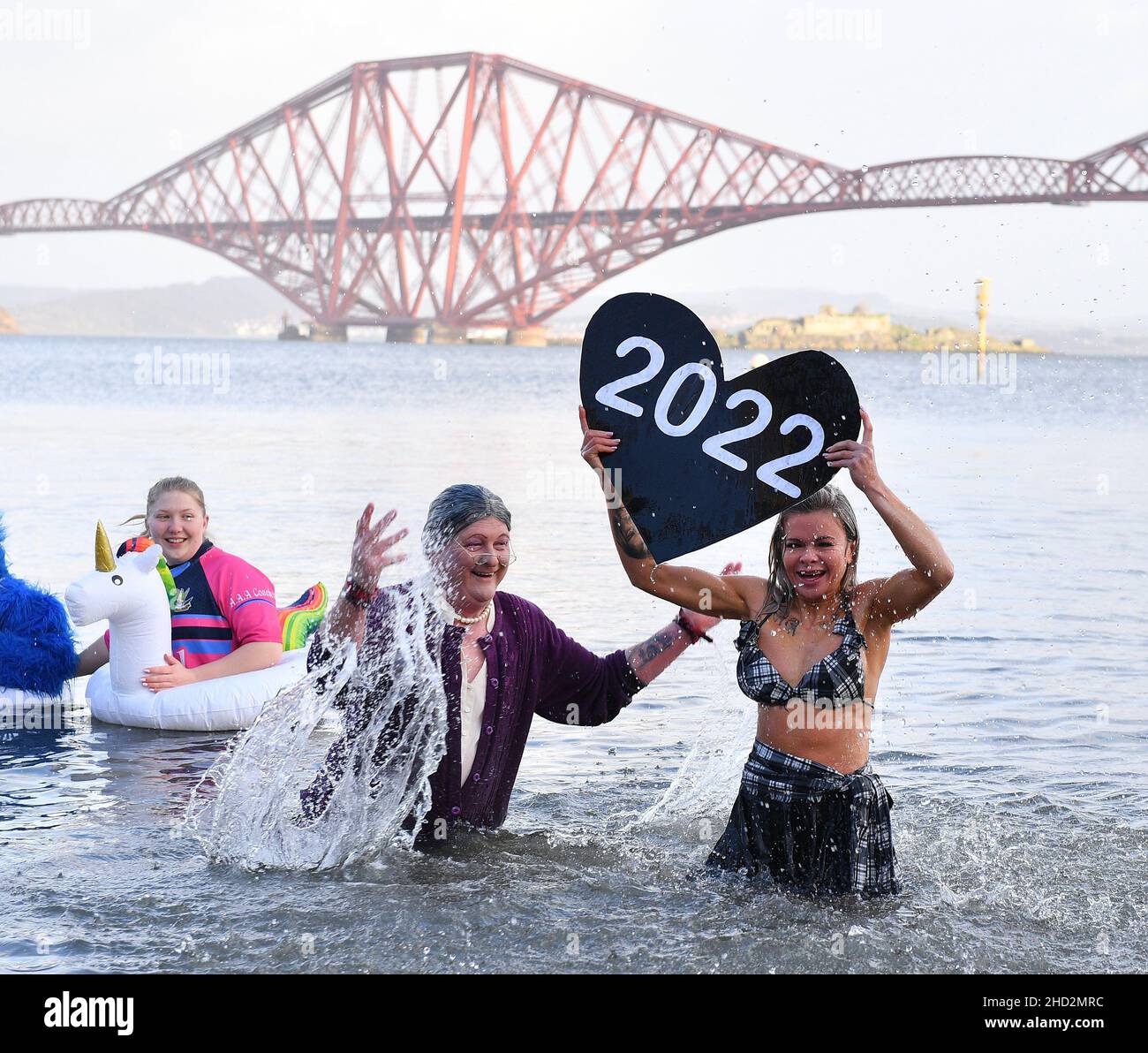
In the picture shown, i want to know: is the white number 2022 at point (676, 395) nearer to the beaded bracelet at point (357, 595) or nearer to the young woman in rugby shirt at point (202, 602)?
the beaded bracelet at point (357, 595)

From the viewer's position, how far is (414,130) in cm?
8050

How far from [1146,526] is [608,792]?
9.39 m

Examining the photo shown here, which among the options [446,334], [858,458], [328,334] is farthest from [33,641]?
[328,334]

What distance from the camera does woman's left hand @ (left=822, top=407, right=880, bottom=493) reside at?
385cm

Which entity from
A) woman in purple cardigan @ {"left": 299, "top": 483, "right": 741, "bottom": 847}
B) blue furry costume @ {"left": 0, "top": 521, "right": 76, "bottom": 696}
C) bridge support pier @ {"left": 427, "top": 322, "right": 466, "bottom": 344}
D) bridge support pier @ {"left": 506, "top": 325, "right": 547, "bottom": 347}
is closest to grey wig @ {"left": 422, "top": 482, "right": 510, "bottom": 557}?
woman in purple cardigan @ {"left": 299, "top": 483, "right": 741, "bottom": 847}

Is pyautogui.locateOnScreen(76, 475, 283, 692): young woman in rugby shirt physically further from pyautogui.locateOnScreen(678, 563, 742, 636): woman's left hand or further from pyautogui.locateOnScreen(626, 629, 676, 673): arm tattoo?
A: pyautogui.locateOnScreen(678, 563, 742, 636): woman's left hand

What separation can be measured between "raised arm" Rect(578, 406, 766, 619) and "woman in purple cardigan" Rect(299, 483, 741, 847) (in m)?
0.23

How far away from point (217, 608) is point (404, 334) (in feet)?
238

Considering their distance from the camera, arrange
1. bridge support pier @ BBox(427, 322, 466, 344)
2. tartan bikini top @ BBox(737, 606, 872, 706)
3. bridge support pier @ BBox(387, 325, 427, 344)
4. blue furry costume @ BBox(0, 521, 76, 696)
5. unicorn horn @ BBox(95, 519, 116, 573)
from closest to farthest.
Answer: tartan bikini top @ BBox(737, 606, 872, 706) → unicorn horn @ BBox(95, 519, 116, 573) → blue furry costume @ BBox(0, 521, 76, 696) → bridge support pier @ BBox(427, 322, 466, 344) → bridge support pier @ BBox(387, 325, 427, 344)

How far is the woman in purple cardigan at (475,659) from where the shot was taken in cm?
421

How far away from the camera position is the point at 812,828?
400 cm

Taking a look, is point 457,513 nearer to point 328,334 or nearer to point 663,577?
point 663,577

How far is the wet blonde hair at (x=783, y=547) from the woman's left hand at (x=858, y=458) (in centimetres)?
11
